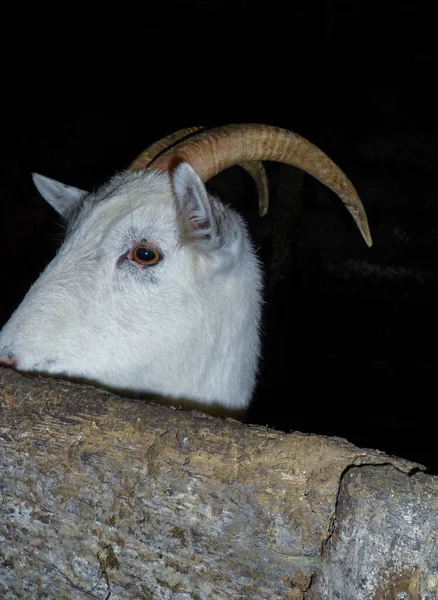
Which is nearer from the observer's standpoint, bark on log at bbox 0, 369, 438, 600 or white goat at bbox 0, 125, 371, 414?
bark on log at bbox 0, 369, 438, 600

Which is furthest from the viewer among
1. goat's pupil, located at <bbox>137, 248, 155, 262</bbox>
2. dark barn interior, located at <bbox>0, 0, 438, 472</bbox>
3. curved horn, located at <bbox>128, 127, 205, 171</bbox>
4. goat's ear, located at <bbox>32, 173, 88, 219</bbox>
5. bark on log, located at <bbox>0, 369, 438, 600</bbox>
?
dark barn interior, located at <bbox>0, 0, 438, 472</bbox>

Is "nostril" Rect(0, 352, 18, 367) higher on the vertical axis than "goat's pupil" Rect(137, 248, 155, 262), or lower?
lower

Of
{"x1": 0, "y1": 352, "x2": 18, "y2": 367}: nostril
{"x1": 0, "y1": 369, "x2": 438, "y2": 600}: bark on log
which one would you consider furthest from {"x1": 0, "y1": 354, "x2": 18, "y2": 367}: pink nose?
{"x1": 0, "y1": 369, "x2": 438, "y2": 600}: bark on log

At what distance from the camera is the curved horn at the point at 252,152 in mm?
2902

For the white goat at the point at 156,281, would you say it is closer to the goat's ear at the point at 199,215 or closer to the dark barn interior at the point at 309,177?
the goat's ear at the point at 199,215

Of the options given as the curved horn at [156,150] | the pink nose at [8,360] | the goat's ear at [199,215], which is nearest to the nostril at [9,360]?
the pink nose at [8,360]

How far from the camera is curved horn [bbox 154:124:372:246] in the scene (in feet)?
9.52

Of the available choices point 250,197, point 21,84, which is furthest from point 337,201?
point 21,84

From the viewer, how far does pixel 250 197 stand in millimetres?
7613

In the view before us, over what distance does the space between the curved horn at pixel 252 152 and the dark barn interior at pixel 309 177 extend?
3298mm

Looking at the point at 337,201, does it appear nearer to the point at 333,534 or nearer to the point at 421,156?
the point at 421,156

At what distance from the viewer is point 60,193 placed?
3676 millimetres

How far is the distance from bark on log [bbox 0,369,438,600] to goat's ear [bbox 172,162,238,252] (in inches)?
46.2

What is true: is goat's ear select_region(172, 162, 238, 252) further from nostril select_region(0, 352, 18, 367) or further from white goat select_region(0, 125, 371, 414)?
nostril select_region(0, 352, 18, 367)
